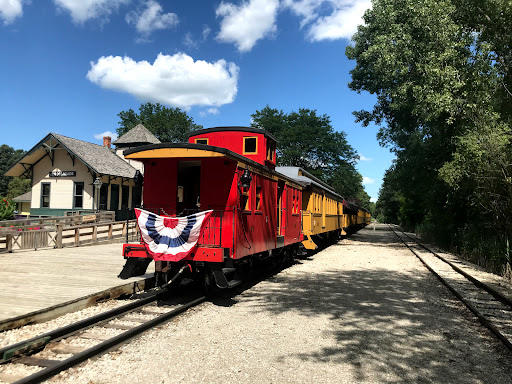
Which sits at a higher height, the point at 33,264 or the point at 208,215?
the point at 208,215

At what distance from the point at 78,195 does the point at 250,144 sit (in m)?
20.8

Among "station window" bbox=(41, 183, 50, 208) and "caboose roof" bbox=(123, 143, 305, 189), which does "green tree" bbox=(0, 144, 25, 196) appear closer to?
"station window" bbox=(41, 183, 50, 208)

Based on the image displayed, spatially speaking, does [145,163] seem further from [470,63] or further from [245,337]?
[470,63]

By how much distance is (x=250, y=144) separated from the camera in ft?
33.9

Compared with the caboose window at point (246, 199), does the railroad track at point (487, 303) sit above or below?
below

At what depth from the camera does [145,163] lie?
8172mm

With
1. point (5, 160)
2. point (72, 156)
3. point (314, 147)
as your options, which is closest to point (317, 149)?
point (314, 147)

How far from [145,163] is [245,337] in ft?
14.9

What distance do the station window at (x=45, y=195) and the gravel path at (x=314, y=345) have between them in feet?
Result: 79.7

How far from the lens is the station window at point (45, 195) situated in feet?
89.2

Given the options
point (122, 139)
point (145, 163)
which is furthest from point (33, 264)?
point (122, 139)

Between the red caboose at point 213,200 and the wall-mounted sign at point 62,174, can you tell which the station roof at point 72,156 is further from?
the red caboose at point 213,200

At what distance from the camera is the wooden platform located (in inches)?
237

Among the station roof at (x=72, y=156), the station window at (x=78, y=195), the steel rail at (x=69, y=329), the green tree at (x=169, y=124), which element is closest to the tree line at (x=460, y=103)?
the steel rail at (x=69, y=329)
